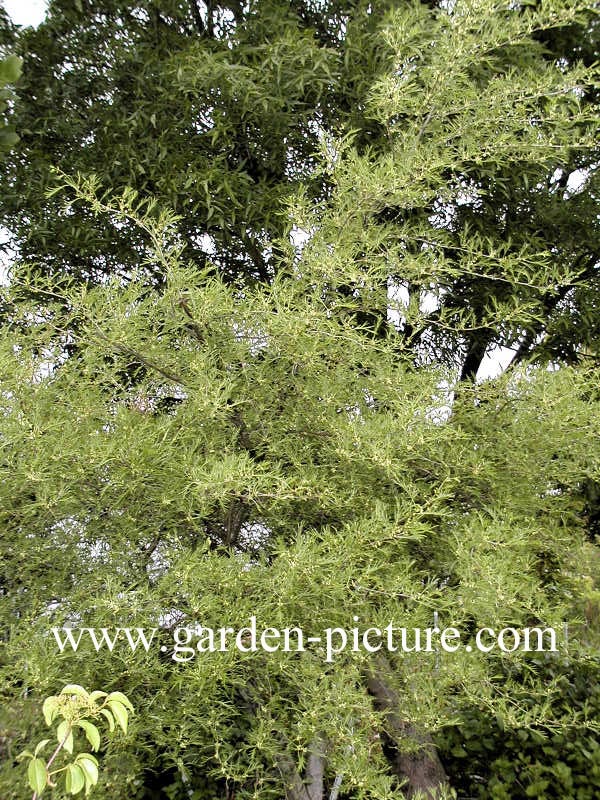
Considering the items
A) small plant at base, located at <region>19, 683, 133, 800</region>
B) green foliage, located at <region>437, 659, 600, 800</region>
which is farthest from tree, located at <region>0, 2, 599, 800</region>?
small plant at base, located at <region>19, 683, 133, 800</region>

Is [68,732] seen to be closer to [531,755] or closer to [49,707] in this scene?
[49,707]

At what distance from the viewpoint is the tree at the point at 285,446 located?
7.25ft

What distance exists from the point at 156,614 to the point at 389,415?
0.95 metres

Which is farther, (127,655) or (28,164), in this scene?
(28,164)

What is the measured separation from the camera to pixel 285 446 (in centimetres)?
259

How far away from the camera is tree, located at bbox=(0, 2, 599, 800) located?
2.21 m

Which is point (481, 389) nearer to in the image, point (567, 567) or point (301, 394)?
point (301, 394)

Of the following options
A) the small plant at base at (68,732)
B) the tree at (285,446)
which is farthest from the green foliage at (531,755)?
the small plant at base at (68,732)

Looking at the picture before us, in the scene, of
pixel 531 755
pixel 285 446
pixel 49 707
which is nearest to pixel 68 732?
pixel 49 707

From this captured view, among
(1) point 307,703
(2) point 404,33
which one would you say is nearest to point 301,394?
(1) point 307,703

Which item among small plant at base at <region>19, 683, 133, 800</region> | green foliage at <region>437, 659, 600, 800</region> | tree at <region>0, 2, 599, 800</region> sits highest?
tree at <region>0, 2, 599, 800</region>

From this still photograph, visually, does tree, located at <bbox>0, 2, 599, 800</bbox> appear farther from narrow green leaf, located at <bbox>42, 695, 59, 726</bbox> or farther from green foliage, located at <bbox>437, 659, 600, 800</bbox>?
narrow green leaf, located at <bbox>42, 695, 59, 726</bbox>

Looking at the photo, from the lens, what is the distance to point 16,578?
8.13ft

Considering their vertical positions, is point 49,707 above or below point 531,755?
above
